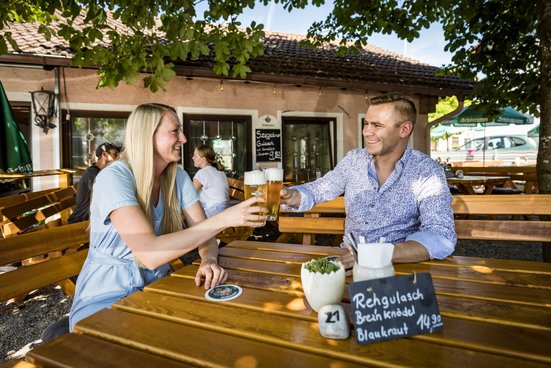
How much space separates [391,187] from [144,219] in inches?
51.5

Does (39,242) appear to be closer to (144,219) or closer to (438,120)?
(144,219)

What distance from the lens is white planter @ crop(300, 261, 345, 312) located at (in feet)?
3.66

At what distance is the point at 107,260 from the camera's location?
169 cm

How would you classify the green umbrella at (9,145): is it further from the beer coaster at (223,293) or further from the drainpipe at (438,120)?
the drainpipe at (438,120)

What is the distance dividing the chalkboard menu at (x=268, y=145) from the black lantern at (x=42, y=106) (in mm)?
3550

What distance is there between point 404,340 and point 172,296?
0.79 metres

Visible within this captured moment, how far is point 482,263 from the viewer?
169 centimetres

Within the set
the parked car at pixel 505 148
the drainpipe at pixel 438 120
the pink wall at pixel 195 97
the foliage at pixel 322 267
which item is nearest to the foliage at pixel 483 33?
the pink wall at pixel 195 97

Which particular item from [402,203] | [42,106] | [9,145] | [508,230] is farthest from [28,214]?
[508,230]

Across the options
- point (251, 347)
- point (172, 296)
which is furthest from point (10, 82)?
point (251, 347)

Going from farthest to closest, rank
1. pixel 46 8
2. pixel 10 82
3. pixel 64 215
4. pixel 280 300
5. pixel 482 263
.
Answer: pixel 10 82 → pixel 64 215 → pixel 46 8 → pixel 482 263 → pixel 280 300

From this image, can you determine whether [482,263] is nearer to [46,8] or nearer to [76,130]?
[46,8]

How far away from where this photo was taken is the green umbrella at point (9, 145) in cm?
290

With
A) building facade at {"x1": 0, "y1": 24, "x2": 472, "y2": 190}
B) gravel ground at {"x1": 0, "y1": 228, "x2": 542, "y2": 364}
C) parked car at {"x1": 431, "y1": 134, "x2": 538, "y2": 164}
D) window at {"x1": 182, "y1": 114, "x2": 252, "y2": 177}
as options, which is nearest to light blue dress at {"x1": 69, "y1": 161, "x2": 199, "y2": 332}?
gravel ground at {"x1": 0, "y1": 228, "x2": 542, "y2": 364}
